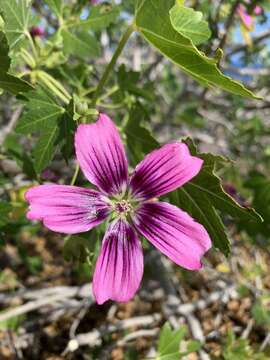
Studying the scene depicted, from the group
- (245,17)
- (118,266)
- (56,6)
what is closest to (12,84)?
(118,266)

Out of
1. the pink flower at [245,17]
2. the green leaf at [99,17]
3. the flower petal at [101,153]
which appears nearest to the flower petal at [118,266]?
the flower petal at [101,153]

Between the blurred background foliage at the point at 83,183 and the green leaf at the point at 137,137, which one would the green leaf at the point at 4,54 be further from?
the green leaf at the point at 137,137

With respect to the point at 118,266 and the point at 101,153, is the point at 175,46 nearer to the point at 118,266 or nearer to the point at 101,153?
the point at 101,153

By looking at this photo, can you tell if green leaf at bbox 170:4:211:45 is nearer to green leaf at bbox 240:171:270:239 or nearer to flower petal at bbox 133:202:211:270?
flower petal at bbox 133:202:211:270

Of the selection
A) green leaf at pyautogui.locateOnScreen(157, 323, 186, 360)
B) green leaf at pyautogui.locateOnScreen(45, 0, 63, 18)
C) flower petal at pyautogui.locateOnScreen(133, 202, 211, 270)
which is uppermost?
green leaf at pyautogui.locateOnScreen(45, 0, 63, 18)

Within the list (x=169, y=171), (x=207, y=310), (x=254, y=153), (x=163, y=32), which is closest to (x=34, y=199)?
(x=169, y=171)

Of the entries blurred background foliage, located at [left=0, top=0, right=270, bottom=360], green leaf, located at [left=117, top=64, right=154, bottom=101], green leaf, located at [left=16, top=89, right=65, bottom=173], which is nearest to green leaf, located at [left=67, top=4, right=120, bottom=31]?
blurred background foliage, located at [left=0, top=0, right=270, bottom=360]

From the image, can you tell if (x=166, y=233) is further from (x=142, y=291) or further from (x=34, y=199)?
(x=142, y=291)
